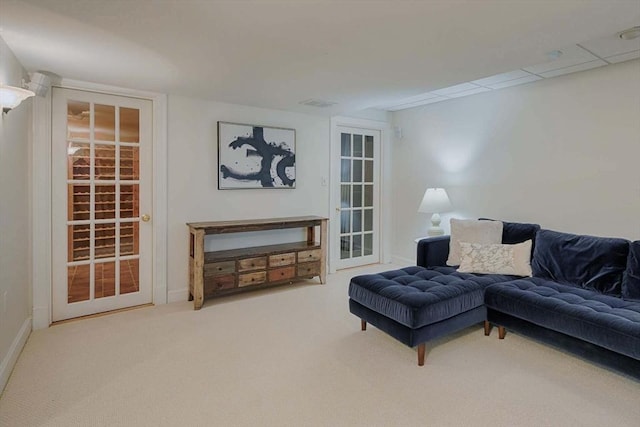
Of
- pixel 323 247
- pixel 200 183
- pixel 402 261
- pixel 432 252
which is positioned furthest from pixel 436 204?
pixel 200 183

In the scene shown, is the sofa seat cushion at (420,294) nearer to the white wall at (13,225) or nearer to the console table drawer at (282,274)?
the console table drawer at (282,274)

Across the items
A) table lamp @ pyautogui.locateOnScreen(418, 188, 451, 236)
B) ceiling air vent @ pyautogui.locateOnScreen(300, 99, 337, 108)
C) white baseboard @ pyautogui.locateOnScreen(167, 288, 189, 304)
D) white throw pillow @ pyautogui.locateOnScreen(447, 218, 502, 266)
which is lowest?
white baseboard @ pyautogui.locateOnScreen(167, 288, 189, 304)

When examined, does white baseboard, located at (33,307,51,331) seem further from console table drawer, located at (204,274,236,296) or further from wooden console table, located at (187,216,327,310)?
console table drawer, located at (204,274,236,296)

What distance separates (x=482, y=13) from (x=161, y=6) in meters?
1.72

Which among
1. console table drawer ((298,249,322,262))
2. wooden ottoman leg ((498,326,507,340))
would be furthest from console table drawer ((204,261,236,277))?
wooden ottoman leg ((498,326,507,340))

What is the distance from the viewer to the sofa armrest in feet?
11.8

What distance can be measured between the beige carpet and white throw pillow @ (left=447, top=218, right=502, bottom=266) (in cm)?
81

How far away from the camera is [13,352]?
2.49 meters

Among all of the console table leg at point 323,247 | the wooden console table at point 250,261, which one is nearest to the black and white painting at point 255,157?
the wooden console table at point 250,261

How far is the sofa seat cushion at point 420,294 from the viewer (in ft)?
8.14

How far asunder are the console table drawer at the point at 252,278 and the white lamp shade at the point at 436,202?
84.2 inches

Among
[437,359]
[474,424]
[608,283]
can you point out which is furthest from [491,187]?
[474,424]

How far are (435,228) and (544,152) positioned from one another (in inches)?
56.7

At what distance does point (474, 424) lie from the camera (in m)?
1.89
